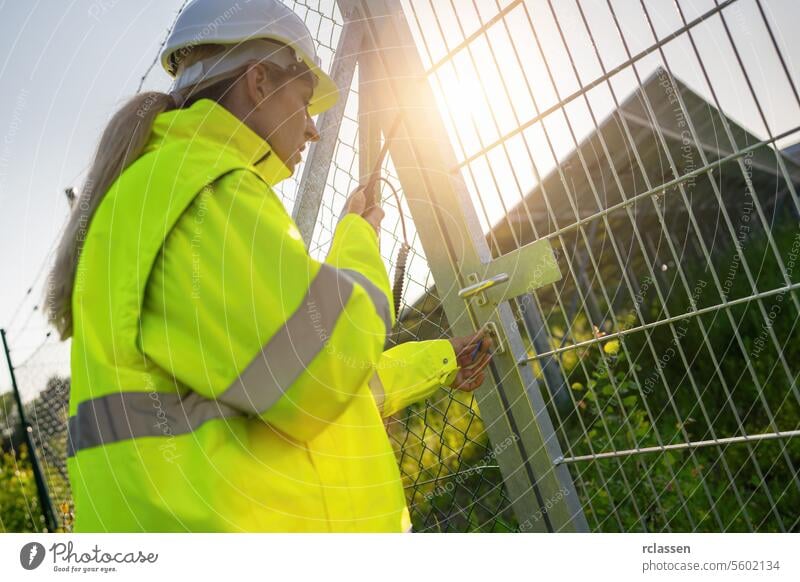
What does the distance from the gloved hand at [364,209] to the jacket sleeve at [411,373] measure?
1.35 feet

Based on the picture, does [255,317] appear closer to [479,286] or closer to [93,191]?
[93,191]

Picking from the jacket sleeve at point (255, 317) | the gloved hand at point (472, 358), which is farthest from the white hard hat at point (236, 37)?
the gloved hand at point (472, 358)

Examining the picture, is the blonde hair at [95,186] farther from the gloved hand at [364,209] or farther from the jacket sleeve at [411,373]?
the jacket sleeve at [411,373]

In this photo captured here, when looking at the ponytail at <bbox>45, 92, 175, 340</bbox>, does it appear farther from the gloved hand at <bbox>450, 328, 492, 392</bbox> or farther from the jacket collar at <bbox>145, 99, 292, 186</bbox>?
the gloved hand at <bbox>450, 328, 492, 392</bbox>

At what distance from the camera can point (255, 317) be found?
147cm

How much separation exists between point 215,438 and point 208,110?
74 cm

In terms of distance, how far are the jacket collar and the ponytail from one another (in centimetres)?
3

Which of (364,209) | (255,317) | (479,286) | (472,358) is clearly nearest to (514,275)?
(479,286)

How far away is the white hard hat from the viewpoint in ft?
6.30

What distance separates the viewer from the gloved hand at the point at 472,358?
2334 millimetres

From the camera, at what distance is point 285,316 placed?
1.47 m

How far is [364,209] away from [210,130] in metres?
0.45

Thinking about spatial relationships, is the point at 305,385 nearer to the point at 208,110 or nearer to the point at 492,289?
the point at 208,110

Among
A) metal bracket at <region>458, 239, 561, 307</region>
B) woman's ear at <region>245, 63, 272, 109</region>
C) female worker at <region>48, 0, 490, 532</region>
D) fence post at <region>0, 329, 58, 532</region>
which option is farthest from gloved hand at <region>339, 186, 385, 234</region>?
fence post at <region>0, 329, 58, 532</region>
